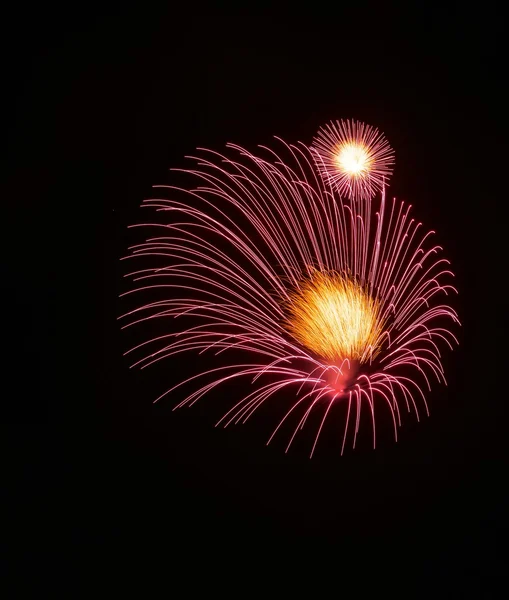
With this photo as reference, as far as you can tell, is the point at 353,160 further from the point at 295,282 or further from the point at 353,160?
the point at 295,282

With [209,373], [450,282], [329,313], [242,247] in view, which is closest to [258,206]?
[242,247]

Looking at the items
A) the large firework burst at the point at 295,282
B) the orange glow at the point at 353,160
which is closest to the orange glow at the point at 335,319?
the large firework burst at the point at 295,282

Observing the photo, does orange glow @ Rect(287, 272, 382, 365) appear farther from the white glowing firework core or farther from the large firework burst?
the white glowing firework core

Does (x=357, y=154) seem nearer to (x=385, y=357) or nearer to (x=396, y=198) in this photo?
(x=396, y=198)

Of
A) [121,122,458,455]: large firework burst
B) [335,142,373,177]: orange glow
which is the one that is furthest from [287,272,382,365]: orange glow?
[335,142,373,177]: orange glow

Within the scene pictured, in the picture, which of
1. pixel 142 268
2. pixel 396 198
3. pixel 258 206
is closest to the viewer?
pixel 142 268

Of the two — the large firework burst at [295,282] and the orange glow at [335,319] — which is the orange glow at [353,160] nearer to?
the large firework burst at [295,282]
